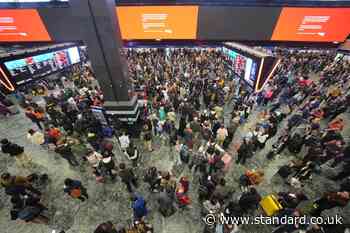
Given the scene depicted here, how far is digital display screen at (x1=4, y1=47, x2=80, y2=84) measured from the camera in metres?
7.78

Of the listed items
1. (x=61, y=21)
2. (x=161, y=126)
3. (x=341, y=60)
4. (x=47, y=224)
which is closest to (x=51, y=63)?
(x=61, y=21)

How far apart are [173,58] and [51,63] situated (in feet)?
34.3

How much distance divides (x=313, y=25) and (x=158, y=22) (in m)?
6.20

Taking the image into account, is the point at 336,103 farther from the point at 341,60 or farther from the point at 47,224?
the point at 47,224

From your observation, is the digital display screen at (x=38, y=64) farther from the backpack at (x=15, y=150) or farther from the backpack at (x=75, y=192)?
the backpack at (x=75, y=192)

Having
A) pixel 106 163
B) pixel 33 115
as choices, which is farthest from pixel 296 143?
pixel 33 115

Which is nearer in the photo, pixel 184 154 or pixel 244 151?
pixel 184 154

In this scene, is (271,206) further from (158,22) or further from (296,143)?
(158,22)

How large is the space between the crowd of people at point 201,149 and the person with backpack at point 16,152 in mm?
28

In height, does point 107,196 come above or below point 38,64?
below

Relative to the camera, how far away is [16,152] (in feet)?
17.5

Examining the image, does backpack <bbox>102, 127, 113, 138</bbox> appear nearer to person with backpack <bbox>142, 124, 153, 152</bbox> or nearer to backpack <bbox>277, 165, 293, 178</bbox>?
person with backpack <bbox>142, 124, 153, 152</bbox>

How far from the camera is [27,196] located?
4.29 m

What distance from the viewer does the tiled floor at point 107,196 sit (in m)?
4.47
